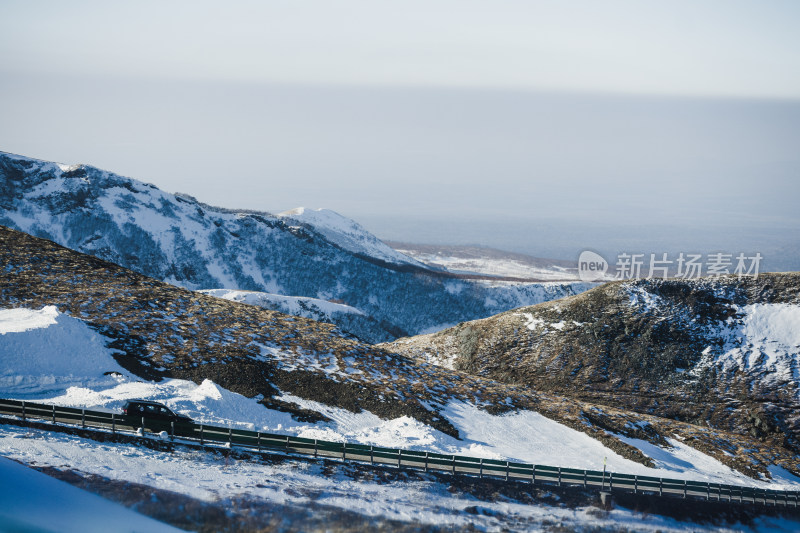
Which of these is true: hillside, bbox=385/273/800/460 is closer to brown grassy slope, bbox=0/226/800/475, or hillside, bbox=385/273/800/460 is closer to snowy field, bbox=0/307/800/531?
brown grassy slope, bbox=0/226/800/475

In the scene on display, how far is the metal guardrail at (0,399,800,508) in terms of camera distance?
113ft

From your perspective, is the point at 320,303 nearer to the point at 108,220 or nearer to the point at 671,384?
the point at 108,220

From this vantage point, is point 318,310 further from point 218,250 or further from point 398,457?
point 398,457

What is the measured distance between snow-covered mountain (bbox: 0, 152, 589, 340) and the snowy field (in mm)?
69068

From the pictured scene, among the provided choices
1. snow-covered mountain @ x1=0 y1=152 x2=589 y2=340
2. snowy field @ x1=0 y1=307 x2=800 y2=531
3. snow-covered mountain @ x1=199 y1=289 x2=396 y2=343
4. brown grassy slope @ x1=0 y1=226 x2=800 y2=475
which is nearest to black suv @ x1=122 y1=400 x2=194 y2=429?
snowy field @ x1=0 y1=307 x2=800 y2=531

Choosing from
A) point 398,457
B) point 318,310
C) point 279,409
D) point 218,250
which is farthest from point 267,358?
point 218,250

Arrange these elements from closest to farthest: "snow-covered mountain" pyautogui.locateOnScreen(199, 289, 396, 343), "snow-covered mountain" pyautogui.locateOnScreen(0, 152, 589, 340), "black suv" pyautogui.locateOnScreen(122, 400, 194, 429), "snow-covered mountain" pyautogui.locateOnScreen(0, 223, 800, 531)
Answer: "snow-covered mountain" pyautogui.locateOnScreen(0, 223, 800, 531)
"black suv" pyautogui.locateOnScreen(122, 400, 194, 429)
"snow-covered mountain" pyautogui.locateOnScreen(199, 289, 396, 343)
"snow-covered mountain" pyautogui.locateOnScreen(0, 152, 589, 340)

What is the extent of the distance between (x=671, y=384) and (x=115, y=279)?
5236 centimetres

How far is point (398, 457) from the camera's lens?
3694 cm

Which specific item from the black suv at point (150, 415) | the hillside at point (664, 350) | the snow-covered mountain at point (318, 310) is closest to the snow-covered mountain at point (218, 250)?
the snow-covered mountain at point (318, 310)

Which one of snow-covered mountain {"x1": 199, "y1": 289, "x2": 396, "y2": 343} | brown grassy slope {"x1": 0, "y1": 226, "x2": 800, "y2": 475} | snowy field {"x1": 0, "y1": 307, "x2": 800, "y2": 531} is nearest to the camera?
snowy field {"x1": 0, "y1": 307, "x2": 800, "y2": 531}

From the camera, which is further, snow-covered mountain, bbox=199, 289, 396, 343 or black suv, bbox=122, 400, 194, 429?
snow-covered mountain, bbox=199, 289, 396, 343

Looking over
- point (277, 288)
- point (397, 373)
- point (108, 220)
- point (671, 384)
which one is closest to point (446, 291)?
point (277, 288)

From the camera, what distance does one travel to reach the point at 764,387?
2441 inches
